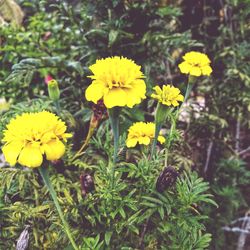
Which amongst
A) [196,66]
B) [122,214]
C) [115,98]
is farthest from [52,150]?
[196,66]

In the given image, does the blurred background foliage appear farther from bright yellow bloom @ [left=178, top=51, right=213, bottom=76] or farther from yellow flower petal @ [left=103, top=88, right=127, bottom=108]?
yellow flower petal @ [left=103, top=88, right=127, bottom=108]

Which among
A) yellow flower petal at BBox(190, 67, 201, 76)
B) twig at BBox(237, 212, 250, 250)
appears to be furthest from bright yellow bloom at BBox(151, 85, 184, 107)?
twig at BBox(237, 212, 250, 250)

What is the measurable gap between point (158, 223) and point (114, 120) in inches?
10.9

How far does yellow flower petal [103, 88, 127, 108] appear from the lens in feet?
2.28

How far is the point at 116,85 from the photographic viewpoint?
710mm

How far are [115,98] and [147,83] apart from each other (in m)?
0.66

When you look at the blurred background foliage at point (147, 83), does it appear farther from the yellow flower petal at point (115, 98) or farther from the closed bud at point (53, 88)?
the yellow flower petal at point (115, 98)

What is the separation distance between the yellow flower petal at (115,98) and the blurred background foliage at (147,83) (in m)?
0.27

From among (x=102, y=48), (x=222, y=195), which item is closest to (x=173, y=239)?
(x=222, y=195)

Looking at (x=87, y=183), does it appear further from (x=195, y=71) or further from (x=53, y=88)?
(x=195, y=71)

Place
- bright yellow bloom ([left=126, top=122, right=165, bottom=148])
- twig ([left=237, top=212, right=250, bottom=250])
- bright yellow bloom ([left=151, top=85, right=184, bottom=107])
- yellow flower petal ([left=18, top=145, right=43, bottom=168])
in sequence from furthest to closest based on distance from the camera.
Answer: twig ([left=237, top=212, right=250, bottom=250]), bright yellow bloom ([left=126, top=122, right=165, bottom=148]), bright yellow bloom ([left=151, top=85, right=184, bottom=107]), yellow flower petal ([left=18, top=145, right=43, bottom=168])

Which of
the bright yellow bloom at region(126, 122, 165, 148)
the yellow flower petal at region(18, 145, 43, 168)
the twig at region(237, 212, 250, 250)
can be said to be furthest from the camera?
the twig at region(237, 212, 250, 250)

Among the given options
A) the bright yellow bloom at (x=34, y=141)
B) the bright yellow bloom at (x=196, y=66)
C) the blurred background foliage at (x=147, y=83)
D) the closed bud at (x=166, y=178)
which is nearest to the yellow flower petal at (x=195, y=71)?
the bright yellow bloom at (x=196, y=66)

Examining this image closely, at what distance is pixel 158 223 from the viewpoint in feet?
2.96
